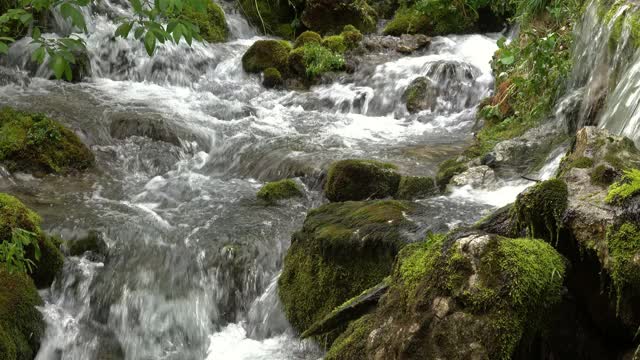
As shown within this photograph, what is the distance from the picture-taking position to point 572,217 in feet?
9.45

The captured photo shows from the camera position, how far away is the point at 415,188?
654cm

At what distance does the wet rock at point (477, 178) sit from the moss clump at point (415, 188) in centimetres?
28

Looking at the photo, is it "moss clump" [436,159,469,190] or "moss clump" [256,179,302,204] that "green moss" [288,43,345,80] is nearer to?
"moss clump" [256,179,302,204]

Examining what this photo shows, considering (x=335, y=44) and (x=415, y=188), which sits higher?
(x=415, y=188)

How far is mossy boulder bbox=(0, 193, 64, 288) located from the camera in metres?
5.34

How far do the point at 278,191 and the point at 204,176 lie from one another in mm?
1482

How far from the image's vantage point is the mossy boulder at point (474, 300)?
97.5 inches

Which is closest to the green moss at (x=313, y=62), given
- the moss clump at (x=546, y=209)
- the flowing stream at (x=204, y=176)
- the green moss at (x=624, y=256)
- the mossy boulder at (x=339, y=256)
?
the flowing stream at (x=204, y=176)

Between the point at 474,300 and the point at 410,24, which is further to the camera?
the point at 410,24

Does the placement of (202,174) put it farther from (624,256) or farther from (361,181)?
(624,256)

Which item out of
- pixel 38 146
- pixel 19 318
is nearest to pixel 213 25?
pixel 38 146

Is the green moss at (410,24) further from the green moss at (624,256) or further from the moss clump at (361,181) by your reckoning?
the green moss at (624,256)

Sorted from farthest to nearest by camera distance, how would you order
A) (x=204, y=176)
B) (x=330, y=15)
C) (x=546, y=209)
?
(x=330, y=15) < (x=204, y=176) < (x=546, y=209)

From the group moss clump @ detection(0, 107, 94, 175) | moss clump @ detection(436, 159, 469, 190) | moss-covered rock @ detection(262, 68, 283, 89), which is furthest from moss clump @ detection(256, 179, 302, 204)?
moss-covered rock @ detection(262, 68, 283, 89)
